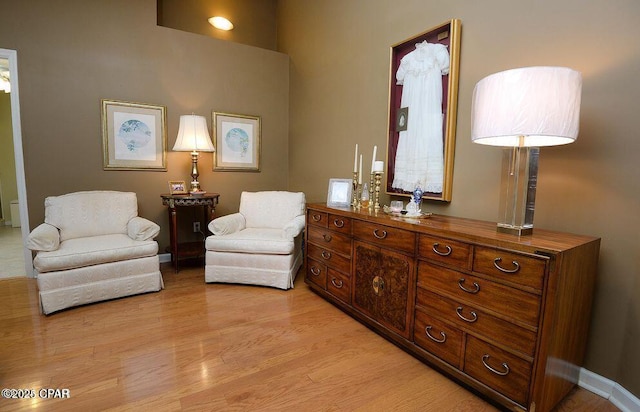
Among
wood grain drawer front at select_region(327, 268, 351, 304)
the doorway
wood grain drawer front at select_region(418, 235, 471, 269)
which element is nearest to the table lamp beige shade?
the doorway

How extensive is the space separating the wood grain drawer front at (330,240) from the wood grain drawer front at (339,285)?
0.61 ft

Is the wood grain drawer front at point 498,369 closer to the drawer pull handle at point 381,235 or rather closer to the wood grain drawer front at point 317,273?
the drawer pull handle at point 381,235

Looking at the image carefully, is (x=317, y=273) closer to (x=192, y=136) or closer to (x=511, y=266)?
(x=511, y=266)

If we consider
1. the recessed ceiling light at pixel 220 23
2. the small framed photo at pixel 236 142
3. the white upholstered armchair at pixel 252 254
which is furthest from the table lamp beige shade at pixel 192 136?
the recessed ceiling light at pixel 220 23

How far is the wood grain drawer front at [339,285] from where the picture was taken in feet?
7.57

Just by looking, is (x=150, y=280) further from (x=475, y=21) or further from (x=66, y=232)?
(x=475, y=21)

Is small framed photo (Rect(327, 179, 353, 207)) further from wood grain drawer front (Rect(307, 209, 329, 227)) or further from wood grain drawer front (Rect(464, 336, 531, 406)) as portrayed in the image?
wood grain drawer front (Rect(464, 336, 531, 406))

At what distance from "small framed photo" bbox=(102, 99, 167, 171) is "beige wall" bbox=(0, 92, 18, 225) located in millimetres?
3878

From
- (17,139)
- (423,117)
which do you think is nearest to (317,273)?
(423,117)

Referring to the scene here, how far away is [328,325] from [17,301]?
2439mm

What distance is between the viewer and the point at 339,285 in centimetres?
239

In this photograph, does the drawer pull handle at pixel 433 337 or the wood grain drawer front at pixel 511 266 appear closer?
the wood grain drawer front at pixel 511 266

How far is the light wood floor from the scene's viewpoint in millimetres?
1460

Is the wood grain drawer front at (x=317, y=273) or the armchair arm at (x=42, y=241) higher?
the armchair arm at (x=42, y=241)
